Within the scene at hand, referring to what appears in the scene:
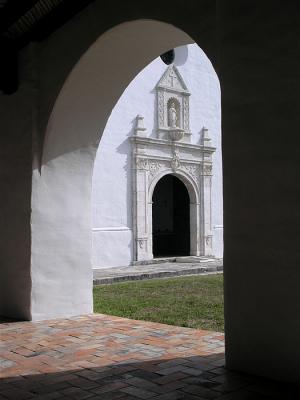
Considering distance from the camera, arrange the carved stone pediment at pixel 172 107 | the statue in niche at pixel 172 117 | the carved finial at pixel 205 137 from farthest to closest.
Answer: the carved finial at pixel 205 137 < the statue in niche at pixel 172 117 < the carved stone pediment at pixel 172 107

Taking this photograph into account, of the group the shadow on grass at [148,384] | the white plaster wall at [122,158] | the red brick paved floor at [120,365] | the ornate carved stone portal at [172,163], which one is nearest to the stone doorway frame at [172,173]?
the ornate carved stone portal at [172,163]

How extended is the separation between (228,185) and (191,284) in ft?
20.4

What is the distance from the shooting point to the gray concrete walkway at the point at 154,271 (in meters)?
10.3

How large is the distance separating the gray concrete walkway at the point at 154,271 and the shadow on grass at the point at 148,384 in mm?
6587

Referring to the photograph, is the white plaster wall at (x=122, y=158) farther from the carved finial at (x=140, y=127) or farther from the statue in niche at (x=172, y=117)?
the statue in niche at (x=172, y=117)

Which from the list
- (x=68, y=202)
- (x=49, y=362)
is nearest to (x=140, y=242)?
(x=68, y=202)

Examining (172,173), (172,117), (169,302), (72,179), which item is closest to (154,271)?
(172,173)

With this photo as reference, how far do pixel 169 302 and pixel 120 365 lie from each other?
3.48m

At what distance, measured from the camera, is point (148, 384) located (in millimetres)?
2885

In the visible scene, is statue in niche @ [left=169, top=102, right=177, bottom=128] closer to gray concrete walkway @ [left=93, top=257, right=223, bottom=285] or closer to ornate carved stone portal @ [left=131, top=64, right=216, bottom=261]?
ornate carved stone portal @ [left=131, top=64, right=216, bottom=261]

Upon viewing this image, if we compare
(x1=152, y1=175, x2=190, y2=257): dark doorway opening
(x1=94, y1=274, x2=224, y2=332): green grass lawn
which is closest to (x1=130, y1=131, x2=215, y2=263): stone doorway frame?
(x1=152, y1=175, x2=190, y2=257): dark doorway opening

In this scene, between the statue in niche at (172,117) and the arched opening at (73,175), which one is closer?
the arched opening at (73,175)

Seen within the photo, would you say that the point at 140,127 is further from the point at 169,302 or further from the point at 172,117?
the point at 169,302

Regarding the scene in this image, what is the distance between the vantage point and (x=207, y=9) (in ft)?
11.1
